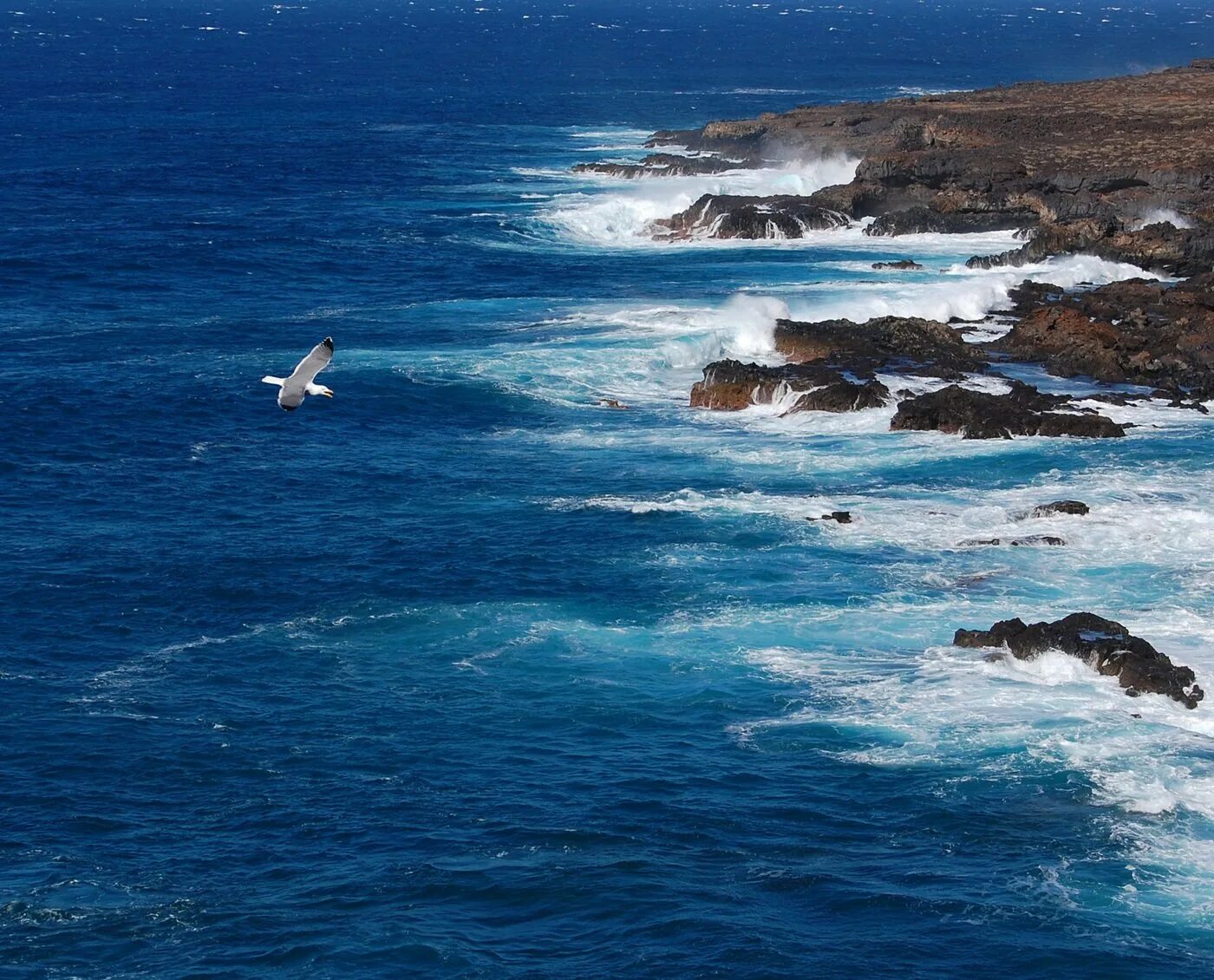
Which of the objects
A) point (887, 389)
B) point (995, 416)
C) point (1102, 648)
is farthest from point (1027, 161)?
point (1102, 648)

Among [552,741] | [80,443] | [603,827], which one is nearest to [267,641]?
[552,741]

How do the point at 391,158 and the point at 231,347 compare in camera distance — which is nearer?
the point at 231,347

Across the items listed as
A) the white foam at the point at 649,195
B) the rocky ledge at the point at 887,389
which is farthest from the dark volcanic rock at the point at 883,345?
the white foam at the point at 649,195

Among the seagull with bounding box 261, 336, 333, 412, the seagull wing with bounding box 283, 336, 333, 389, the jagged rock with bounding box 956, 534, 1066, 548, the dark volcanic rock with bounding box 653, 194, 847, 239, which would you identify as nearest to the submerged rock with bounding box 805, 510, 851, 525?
the jagged rock with bounding box 956, 534, 1066, 548

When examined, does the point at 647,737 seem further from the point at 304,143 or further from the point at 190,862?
the point at 304,143

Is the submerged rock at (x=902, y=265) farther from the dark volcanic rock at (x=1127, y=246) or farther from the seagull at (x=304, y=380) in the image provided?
the seagull at (x=304, y=380)
